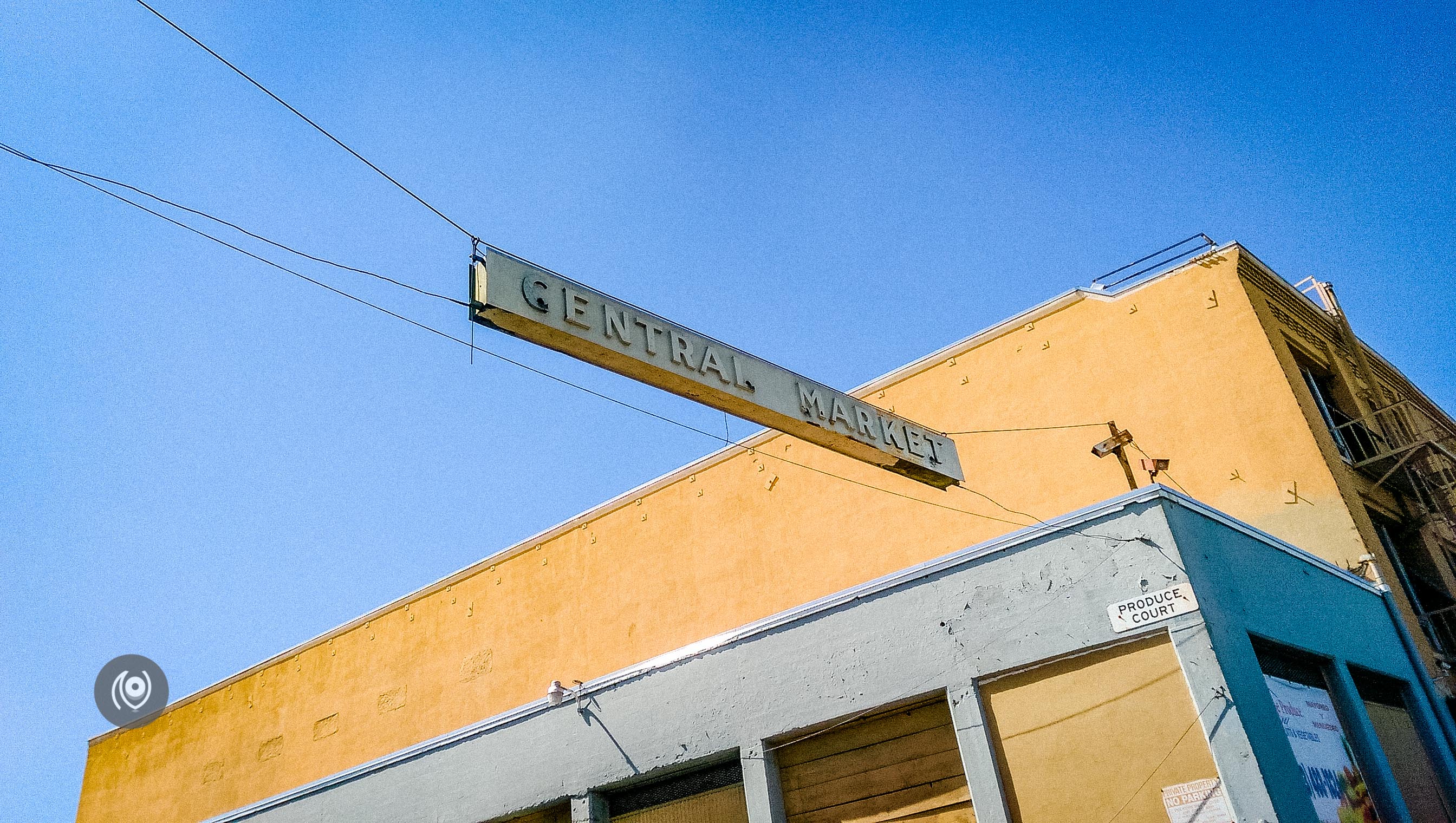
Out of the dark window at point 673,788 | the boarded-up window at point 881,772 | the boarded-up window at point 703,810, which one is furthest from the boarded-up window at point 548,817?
the boarded-up window at point 881,772

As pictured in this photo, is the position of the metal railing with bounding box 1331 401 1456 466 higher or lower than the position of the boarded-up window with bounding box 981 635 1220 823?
higher

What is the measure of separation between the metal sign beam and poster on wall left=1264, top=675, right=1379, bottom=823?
435cm

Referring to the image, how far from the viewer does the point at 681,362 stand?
814 cm

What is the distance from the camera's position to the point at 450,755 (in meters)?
14.2

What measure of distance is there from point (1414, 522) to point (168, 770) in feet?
91.1

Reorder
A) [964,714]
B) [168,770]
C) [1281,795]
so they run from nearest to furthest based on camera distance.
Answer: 1. [1281,795]
2. [964,714]
3. [168,770]

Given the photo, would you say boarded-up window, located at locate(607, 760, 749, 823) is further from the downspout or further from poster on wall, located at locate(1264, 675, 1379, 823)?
the downspout

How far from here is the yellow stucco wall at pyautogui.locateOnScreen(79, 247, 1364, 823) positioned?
1509 centimetres

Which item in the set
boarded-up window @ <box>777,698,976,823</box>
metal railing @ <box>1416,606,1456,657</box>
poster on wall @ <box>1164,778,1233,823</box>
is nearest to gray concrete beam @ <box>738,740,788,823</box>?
boarded-up window @ <box>777,698,976,823</box>

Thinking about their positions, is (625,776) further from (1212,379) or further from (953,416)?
(1212,379)

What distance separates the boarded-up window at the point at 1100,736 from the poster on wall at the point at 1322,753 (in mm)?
1231

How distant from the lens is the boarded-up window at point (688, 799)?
11812 millimetres

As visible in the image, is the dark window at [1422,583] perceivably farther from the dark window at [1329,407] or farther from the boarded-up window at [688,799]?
the boarded-up window at [688,799]

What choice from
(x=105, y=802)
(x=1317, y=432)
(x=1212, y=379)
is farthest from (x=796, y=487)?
(x=105, y=802)
